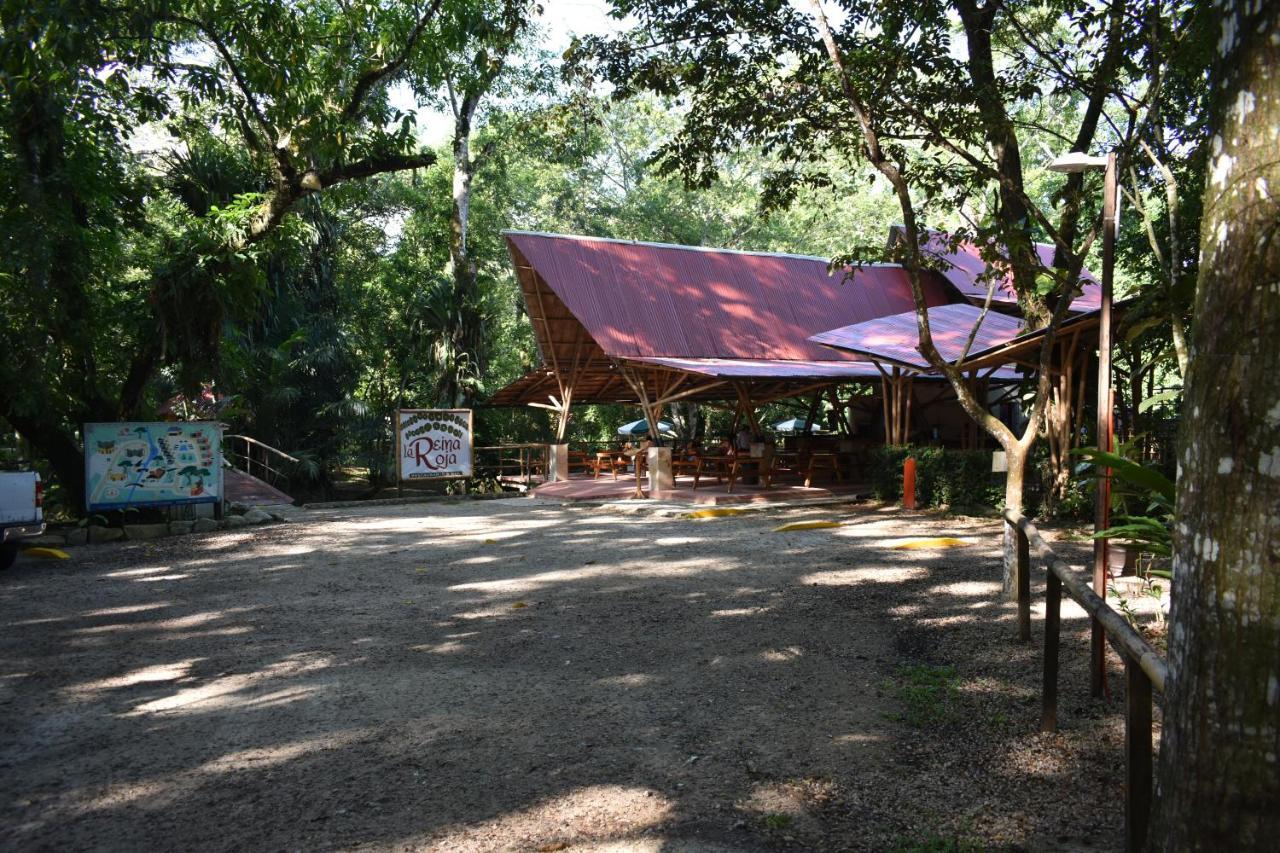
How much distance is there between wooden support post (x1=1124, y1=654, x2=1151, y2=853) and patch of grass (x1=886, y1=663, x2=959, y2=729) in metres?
1.75

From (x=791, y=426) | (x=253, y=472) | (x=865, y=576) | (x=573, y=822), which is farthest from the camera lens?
(x=791, y=426)

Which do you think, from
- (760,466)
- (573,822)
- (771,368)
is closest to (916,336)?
(771,368)

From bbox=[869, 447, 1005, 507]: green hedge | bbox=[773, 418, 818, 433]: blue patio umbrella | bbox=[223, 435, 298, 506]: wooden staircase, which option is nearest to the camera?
bbox=[869, 447, 1005, 507]: green hedge

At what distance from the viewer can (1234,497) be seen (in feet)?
6.73

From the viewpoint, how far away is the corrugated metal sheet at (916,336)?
14961 millimetres

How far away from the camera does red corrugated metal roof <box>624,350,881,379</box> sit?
56.7ft

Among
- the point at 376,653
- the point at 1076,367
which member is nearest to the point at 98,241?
the point at 376,653

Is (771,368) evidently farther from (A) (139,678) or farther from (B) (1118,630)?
(B) (1118,630)

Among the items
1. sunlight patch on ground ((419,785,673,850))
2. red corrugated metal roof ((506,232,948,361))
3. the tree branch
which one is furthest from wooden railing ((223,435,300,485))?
sunlight patch on ground ((419,785,673,850))

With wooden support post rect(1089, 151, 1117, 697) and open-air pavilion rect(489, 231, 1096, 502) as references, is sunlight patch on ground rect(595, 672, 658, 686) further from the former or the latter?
open-air pavilion rect(489, 231, 1096, 502)

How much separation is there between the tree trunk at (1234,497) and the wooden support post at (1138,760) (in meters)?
0.65

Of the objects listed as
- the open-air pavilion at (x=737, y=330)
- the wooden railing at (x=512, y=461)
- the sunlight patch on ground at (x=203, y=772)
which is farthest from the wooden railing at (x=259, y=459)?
the sunlight patch on ground at (x=203, y=772)

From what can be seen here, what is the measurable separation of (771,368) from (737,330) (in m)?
2.62

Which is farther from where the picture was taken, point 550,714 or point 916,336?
point 916,336
